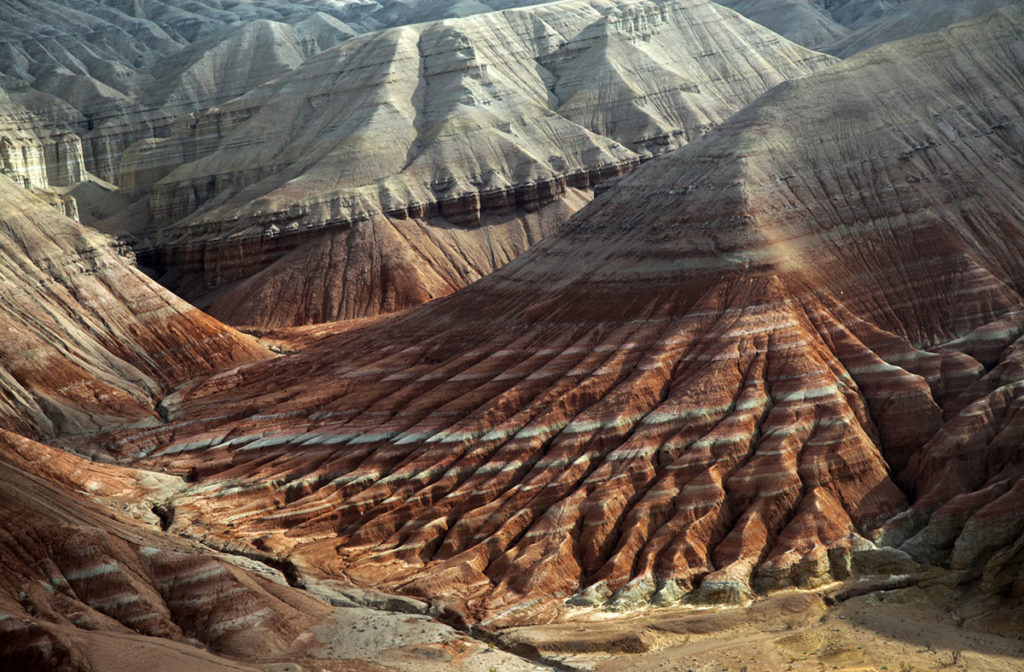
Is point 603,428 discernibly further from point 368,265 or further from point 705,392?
point 368,265

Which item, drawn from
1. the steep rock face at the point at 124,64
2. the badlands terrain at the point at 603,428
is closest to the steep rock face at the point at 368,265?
the badlands terrain at the point at 603,428

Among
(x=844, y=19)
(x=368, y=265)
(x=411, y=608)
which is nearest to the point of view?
(x=411, y=608)

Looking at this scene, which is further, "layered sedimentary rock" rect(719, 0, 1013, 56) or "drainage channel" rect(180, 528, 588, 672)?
"layered sedimentary rock" rect(719, 0, 1013, 56)

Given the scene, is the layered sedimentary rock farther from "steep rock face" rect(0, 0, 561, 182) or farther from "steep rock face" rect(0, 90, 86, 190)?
"steep rock face" rect(0, 90, 86, 190)

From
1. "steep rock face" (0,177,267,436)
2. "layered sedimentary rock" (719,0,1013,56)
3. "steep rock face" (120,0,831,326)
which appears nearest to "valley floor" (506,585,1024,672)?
"steep rock face" (0,177,267,436)

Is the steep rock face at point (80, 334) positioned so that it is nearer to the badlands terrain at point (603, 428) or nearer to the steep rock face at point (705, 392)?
the badlands terrain at point (603, 428)

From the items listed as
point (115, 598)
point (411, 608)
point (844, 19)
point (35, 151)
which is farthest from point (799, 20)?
point (115, 598)
